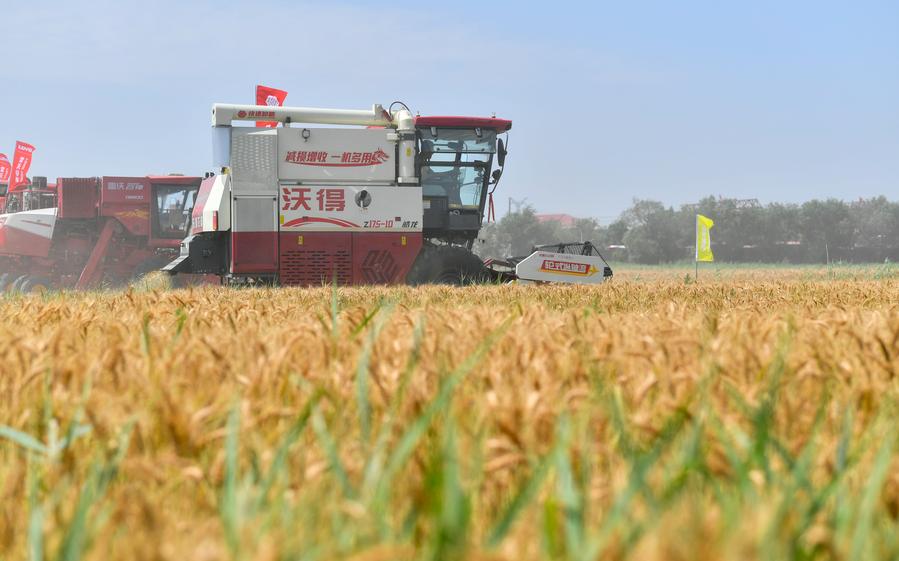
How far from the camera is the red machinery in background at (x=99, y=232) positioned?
1004 inches

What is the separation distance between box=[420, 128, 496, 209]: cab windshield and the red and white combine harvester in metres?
0.02

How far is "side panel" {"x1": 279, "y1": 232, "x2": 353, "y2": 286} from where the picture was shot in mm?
16344

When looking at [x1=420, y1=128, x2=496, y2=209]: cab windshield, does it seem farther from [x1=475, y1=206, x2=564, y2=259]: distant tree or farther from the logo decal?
[x1=475, y1=206, x2=564, y2=259]: distant tree

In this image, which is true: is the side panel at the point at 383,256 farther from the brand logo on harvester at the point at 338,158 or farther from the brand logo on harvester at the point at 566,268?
the brand logo on harvester at the point at 566,268

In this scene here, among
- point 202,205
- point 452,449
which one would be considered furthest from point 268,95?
point 452,449

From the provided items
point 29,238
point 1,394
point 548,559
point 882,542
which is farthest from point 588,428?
point 29,238

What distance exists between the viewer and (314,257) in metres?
16.4

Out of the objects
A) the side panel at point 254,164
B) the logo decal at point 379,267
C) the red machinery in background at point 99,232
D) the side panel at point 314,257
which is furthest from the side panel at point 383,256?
the red machinery in background at point 99,232

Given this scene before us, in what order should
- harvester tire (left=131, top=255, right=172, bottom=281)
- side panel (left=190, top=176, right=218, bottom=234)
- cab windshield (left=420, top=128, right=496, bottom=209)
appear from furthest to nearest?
1. harvester tire (left=131, top=255, right=172, bottom=281)
2. side panel (left=190, top=176, right=218, bottom=234)
3. cab windshield (left=420, top=128, right=496, bottom=209)

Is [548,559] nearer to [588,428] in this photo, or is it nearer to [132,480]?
[588,428]

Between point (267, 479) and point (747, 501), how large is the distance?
2.34 feet

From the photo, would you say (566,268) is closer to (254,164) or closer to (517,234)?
(254,164)

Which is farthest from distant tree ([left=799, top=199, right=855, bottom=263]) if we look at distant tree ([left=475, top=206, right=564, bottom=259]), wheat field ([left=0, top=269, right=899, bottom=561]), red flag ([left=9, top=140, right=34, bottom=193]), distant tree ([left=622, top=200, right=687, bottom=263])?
wheat field ([left=0, top=269, right=899, bottom=561])

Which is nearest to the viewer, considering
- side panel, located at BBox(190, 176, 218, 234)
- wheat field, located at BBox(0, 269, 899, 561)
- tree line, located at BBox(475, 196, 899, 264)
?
wheat field, located at BBox(0, 269, 899, 561)
